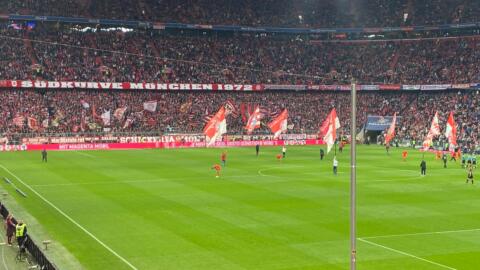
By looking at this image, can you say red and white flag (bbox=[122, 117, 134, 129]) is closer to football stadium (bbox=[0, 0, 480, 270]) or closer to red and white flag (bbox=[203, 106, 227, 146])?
football stadium (bbox=[0, 0, 480, 270])

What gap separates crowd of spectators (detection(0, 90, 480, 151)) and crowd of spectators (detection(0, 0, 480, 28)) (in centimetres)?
1342

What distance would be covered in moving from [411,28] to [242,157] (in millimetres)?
48906

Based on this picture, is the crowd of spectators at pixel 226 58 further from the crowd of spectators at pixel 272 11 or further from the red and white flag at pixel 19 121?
the red and white flag at pixel 19 121

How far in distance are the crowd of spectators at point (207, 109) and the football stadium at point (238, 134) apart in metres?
0.29

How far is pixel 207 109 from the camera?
91375 mm

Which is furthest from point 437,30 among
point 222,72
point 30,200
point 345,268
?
point 345,268

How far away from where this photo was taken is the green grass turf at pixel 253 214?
23878mm

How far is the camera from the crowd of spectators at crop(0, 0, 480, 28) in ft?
308

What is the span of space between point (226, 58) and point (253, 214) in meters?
70.1

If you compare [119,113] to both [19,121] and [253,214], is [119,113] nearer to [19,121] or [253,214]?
[19,121]

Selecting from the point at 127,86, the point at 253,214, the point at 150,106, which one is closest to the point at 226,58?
the point at 150,106

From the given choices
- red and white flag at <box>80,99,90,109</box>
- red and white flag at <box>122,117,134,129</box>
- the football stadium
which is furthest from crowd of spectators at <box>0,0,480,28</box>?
red and white flag at <box>122,117,134,129</box>

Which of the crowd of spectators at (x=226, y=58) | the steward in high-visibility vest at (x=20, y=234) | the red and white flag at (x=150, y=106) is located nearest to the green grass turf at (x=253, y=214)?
the steward in high-visibility vest at (x=20, y=234)

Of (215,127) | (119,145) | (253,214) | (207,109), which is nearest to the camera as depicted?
(253,214)
